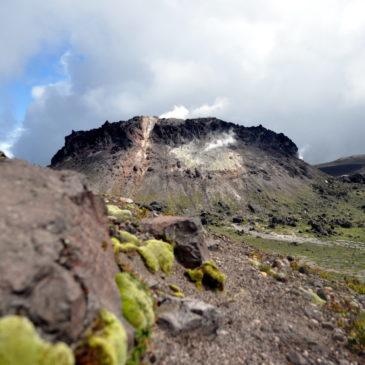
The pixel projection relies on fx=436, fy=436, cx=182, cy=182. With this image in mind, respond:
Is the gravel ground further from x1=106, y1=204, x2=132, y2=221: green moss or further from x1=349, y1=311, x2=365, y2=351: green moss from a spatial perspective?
x1=106, y1=204, x2=132, y2=221: green moss

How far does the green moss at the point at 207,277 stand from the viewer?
21984mm

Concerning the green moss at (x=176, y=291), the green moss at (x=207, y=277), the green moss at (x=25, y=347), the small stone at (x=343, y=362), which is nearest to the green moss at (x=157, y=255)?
the green moss at (x=176, y=291)

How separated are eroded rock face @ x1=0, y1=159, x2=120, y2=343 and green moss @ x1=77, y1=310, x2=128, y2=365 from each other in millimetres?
312

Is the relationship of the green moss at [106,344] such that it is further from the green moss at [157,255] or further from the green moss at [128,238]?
the green moss at [128,238]

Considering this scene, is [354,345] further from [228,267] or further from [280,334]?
[228,267]

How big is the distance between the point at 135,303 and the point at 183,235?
32.4 feet

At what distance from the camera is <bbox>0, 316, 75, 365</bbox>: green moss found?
9.49 meters

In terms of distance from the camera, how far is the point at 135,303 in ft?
47.0

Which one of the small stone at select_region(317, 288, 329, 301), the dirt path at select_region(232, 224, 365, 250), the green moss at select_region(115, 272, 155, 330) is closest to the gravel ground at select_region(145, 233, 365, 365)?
the green moss at select_region(115, 272, 155, 330)

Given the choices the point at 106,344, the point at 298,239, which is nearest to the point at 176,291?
the point at 106,344

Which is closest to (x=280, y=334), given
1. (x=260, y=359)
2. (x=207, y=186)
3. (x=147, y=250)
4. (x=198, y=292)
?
(x=260, y=359)

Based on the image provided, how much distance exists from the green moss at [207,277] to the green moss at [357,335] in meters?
6.66

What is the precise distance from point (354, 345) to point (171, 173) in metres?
180

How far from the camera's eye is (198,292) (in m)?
21.2
